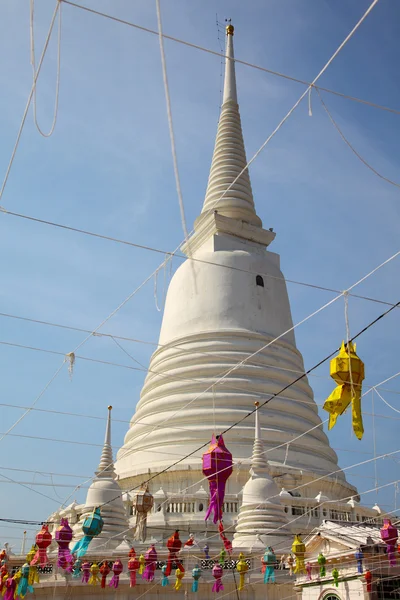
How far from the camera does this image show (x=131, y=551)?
18.3 metres

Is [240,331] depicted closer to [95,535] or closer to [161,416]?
[161,416]

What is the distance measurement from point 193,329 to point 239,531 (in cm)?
1029

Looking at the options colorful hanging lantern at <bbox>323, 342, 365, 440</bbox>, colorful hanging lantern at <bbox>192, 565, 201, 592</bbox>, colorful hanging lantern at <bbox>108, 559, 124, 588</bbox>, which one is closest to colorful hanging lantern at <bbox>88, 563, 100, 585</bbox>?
colorful hanging lantern at <bbox>108, 559, 124, 588</bbox>


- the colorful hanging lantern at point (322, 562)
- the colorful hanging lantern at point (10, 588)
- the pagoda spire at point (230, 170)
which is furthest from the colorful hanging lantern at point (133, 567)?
the pagoda spire at point (230, 170)

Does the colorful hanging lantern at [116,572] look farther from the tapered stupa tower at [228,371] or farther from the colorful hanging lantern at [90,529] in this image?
the tapered stupa tower at [228,371]

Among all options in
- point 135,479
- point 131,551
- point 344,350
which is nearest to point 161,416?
point 135,479

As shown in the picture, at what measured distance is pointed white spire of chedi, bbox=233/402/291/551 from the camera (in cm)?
2036

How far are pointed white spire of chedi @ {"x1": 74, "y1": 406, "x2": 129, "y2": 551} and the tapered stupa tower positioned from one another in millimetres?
1694

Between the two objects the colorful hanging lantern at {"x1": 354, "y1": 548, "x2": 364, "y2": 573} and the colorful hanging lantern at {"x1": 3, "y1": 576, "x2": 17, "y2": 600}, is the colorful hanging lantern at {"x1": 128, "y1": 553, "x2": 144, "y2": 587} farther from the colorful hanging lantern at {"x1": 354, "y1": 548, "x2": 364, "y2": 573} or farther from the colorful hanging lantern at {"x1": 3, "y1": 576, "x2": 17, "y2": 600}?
the colorful hanging lantern at {"x1": 354, "y1": 548, "x2": 364, "y2": 573}

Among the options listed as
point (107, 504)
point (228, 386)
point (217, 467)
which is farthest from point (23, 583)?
point (228, 386)

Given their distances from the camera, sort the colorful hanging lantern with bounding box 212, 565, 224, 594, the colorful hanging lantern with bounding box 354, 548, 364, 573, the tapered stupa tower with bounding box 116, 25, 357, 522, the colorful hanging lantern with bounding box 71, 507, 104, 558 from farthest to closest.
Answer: the tapered stupa tower with bounding box 116, 25, 357, 522 → the colorful hanging lantern with bounding box 71, 507, 104, 558 → the colorful hanging lantern with bounding box 212, 565, 224, 594 → the colorful hanging lantern with bounding box 354, 548, 364, 573

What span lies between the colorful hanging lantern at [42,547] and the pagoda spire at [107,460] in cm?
346

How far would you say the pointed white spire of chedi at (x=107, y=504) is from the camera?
2088cm

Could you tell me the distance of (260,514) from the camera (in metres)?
20.9
